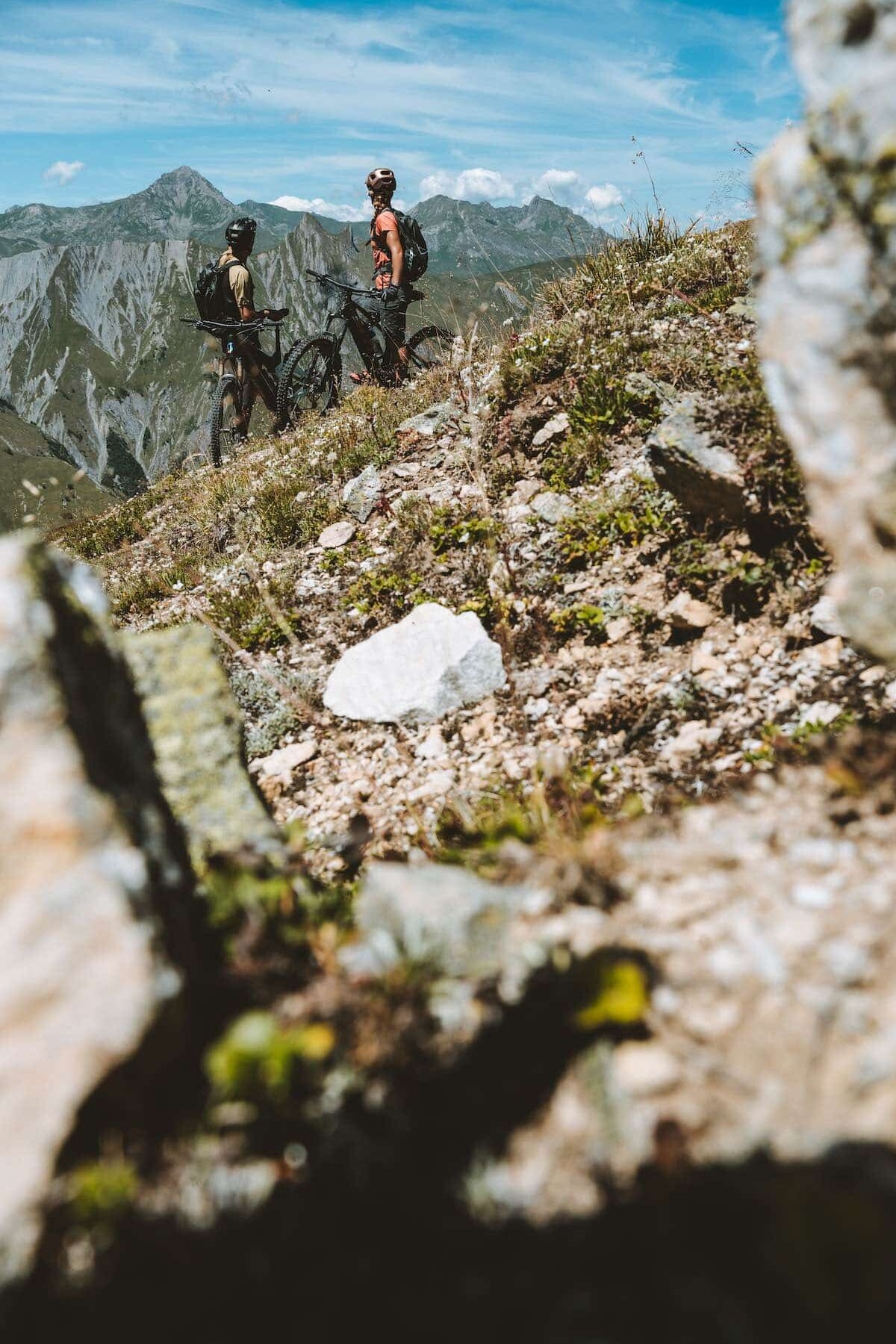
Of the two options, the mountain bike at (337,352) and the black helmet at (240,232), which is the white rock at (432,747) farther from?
the black helmet at (240,232)

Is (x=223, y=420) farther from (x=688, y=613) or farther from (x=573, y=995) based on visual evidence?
(x=573, y=995)

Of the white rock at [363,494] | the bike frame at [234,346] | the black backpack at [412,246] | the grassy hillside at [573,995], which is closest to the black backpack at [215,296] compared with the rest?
the bike frame at [234,346]

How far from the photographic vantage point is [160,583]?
835 centimetres

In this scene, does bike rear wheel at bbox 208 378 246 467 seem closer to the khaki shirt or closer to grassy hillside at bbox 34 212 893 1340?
the khaki shirt

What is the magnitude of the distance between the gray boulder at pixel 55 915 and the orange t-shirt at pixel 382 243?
12257 mm

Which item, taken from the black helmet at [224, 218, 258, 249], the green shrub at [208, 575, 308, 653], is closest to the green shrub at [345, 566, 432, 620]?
the green shrub at [208, 575, 308, 653]

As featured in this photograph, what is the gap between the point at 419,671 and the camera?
5.18 metres

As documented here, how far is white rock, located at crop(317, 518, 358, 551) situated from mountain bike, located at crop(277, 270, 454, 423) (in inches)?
225

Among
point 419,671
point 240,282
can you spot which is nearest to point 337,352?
point 240,282

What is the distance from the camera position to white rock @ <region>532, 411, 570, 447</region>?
264 inches

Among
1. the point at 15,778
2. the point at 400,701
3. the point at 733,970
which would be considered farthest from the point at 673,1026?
the point at 400,701

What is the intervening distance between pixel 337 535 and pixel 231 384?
7700 millimetres

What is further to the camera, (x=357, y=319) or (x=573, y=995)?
(x=357, y=319)

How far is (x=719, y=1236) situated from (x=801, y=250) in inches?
114
